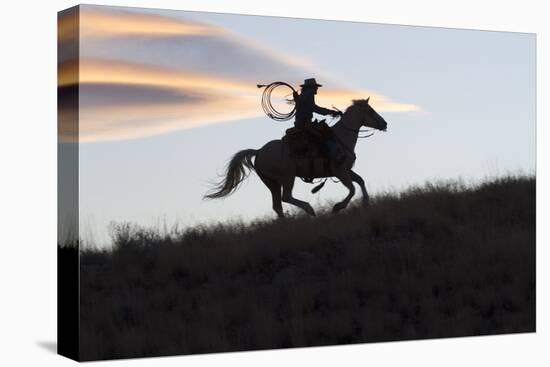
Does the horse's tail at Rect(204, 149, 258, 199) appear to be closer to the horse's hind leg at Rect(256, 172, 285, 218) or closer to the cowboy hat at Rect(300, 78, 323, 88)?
the horse's hind leg at Rect(256, 172, 285, 218)

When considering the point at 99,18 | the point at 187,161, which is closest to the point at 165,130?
the point at 187,161

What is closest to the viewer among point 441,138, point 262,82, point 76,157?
point 76,157

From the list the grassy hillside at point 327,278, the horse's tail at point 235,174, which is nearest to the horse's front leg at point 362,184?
the grassy hillside at point 327,278

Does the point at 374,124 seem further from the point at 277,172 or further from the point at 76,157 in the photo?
the point at 76,157

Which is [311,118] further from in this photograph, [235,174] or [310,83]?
[235,174]

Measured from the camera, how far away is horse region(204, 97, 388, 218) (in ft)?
50.5

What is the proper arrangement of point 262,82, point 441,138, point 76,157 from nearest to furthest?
point 76,157
point 262,82
point 441,138

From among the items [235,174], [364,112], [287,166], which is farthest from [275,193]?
[364,112]

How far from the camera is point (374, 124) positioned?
16.3 metres

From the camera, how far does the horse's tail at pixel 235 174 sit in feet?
50.1

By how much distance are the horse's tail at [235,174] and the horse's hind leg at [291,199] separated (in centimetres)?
51

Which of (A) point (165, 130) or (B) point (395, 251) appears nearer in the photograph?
(A) point (165, 130)

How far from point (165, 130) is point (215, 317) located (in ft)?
7.11

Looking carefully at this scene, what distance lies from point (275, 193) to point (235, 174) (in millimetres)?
621
